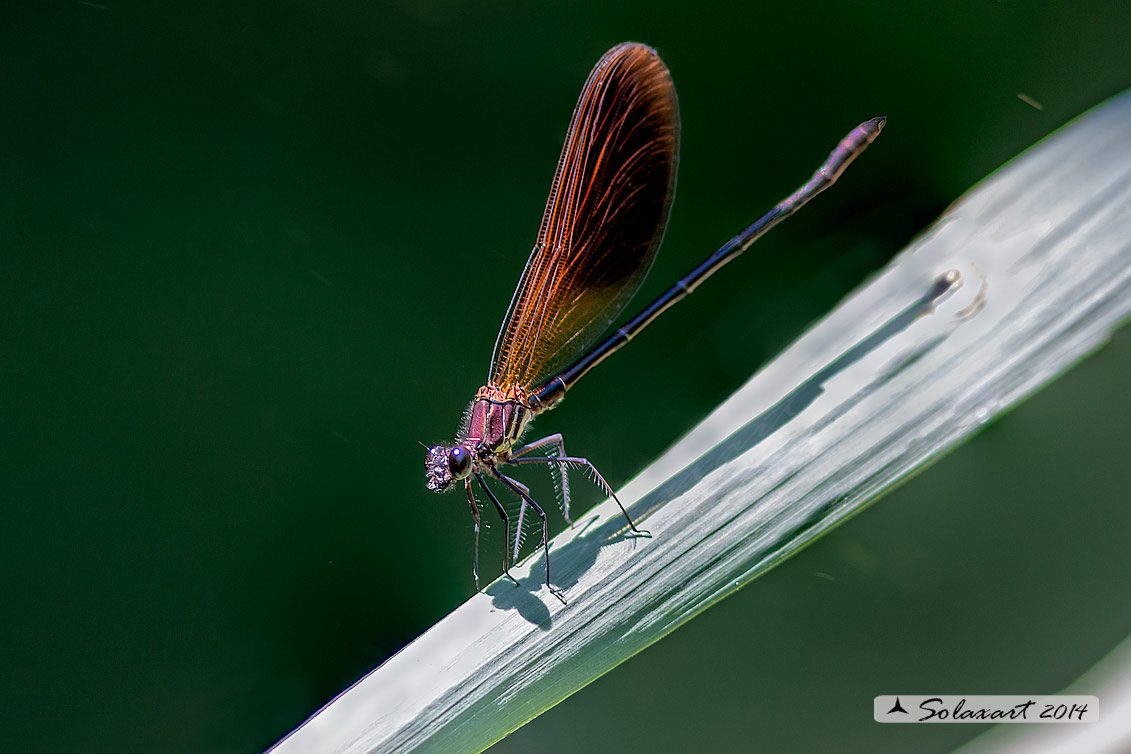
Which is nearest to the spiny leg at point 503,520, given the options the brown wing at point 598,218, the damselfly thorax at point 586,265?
the damselfly thorax at point 586,265

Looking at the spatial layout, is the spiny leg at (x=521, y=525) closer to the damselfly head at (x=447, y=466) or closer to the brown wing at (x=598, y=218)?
the damselfly head at (x=447, y=466)

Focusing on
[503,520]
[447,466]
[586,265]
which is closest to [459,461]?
[447,466]

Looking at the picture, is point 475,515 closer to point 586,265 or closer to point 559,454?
point 559,454

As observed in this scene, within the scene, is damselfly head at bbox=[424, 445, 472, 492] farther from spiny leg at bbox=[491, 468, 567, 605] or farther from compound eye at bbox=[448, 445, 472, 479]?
spiny leg at bbox=[491, 468, 567, 605]

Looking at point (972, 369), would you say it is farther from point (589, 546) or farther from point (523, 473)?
point (523, 473)

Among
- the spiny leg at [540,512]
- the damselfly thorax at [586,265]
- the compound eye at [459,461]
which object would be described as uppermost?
the damselfly thorax at [586,265]

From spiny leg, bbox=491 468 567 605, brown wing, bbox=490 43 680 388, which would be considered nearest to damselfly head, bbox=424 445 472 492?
spiny leg, bbox=491 468 567 605
